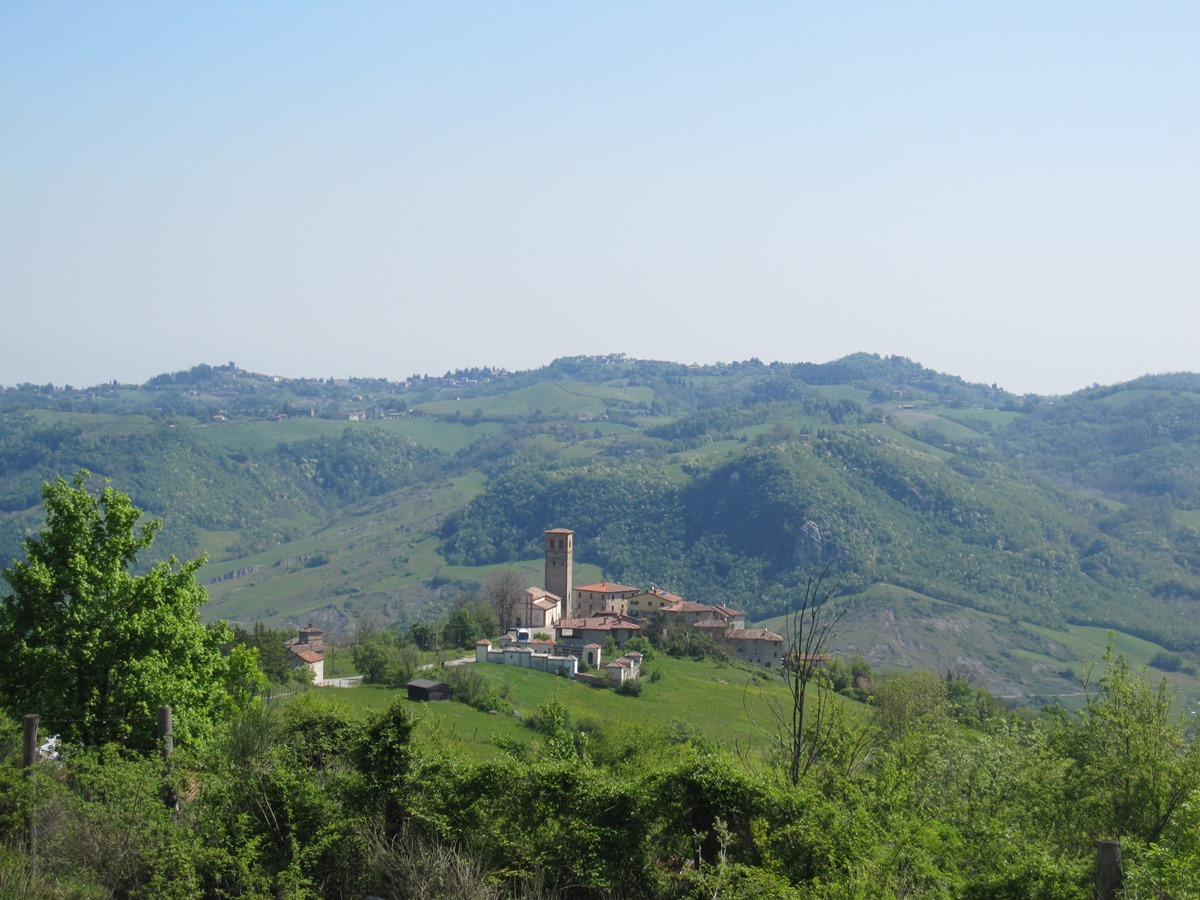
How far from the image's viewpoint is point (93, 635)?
64.3 feet

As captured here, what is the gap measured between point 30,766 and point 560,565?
8318 cm

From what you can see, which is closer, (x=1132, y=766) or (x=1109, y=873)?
(x=1109, y=873)

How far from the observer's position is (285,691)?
51.9m

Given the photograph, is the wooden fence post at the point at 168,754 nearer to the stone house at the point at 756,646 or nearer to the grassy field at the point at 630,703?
the grassy field at the point at 630,703

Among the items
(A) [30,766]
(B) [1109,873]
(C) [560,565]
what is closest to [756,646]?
(C) [560,565]

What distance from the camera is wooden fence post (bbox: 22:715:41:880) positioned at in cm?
1572

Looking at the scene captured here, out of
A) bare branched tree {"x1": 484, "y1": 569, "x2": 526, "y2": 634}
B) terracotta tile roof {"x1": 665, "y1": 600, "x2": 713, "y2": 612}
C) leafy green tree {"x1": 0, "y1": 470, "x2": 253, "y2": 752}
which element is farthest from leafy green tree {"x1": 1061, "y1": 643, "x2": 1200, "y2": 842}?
terracotta tile roof {"x1": 665, "y1": 600, "x2": 713, "y2": 612}

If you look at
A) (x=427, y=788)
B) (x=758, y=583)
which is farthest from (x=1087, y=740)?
(x=758, y=583)

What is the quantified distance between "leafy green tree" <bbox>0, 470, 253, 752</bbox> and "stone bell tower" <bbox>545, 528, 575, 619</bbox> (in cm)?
7831

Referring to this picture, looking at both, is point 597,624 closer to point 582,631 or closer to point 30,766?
point 582,631

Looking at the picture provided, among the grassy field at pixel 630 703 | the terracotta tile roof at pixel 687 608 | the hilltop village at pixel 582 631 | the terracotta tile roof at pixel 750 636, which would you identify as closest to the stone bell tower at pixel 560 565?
the hilltop village at pixel 582 631

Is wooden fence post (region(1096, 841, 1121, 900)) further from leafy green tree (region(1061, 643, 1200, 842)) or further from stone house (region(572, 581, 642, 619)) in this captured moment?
stone house (region(572, 581, 642, 619))

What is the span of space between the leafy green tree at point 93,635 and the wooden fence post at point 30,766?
9.93ft

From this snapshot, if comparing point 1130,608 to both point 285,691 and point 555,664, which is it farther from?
point 285,691
